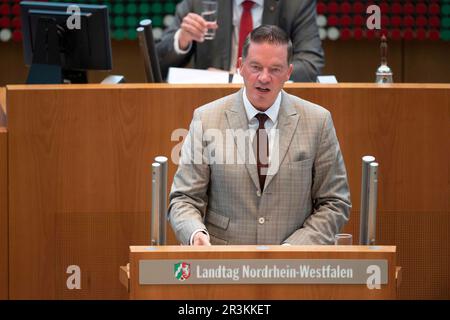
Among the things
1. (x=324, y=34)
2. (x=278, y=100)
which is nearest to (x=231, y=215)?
(x=278, y=100)

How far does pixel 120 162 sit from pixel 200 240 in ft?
4.46

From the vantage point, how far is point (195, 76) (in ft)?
17.2

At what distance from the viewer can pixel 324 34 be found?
791cm

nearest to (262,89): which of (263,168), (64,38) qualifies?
(263,168)

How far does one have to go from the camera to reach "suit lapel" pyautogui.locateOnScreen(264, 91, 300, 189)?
3830 millimetres

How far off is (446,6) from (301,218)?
4399 millimetres

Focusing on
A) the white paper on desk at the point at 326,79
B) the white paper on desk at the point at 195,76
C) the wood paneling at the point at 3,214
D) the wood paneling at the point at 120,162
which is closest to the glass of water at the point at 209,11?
the white paper on desk at the point at 195,76

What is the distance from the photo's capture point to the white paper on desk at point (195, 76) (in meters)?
5.22

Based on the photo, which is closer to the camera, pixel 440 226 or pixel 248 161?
pixel 248 161

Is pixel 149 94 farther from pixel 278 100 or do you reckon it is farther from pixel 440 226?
pixel 440 226

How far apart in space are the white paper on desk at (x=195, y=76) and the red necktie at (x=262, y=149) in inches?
53.0

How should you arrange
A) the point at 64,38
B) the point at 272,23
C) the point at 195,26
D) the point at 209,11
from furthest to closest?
1. the point at 272,23
2. the point at 64,38
3. the point at 195,26
4. the point at 209,11

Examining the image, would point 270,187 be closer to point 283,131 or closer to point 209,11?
point 283,131

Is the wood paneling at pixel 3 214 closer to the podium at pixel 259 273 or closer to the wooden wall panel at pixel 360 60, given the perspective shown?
the podium at pixel 259 273
